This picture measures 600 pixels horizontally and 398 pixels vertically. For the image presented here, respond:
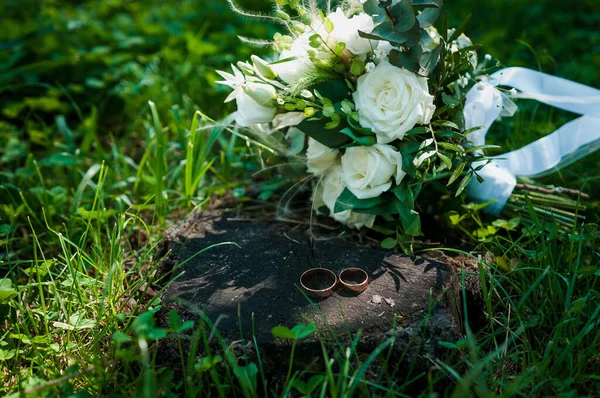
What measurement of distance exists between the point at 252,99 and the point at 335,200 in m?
0.45

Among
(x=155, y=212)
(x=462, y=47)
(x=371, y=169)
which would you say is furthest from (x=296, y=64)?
(x=155, y=212)

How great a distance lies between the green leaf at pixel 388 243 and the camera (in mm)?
1839

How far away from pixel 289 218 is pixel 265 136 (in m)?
0.34

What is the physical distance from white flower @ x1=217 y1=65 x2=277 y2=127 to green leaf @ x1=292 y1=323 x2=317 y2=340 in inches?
27.7

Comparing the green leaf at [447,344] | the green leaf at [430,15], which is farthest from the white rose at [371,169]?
the green leaf at [447,344]

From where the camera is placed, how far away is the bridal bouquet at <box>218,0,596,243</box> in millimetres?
1663

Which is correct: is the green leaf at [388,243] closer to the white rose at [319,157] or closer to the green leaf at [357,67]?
→ the white rose at [319,157]

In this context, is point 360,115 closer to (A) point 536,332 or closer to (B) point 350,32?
(B) point 350,32

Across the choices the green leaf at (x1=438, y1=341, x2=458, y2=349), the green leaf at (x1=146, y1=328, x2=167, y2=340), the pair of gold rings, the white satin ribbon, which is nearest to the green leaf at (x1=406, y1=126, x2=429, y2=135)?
the white satin ribbon

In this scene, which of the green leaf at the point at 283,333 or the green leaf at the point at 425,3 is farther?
the green leaf at the point at 425,3

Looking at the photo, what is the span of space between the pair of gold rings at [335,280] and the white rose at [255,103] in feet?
1.69

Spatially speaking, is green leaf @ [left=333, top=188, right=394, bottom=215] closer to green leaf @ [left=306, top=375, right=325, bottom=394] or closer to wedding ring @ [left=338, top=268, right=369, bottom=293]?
wedding ring @ [left=338, top=268, right=369, bottom=293]

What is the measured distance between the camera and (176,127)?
2574 millimetres

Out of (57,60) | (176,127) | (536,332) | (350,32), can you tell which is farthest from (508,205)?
(57,60)
